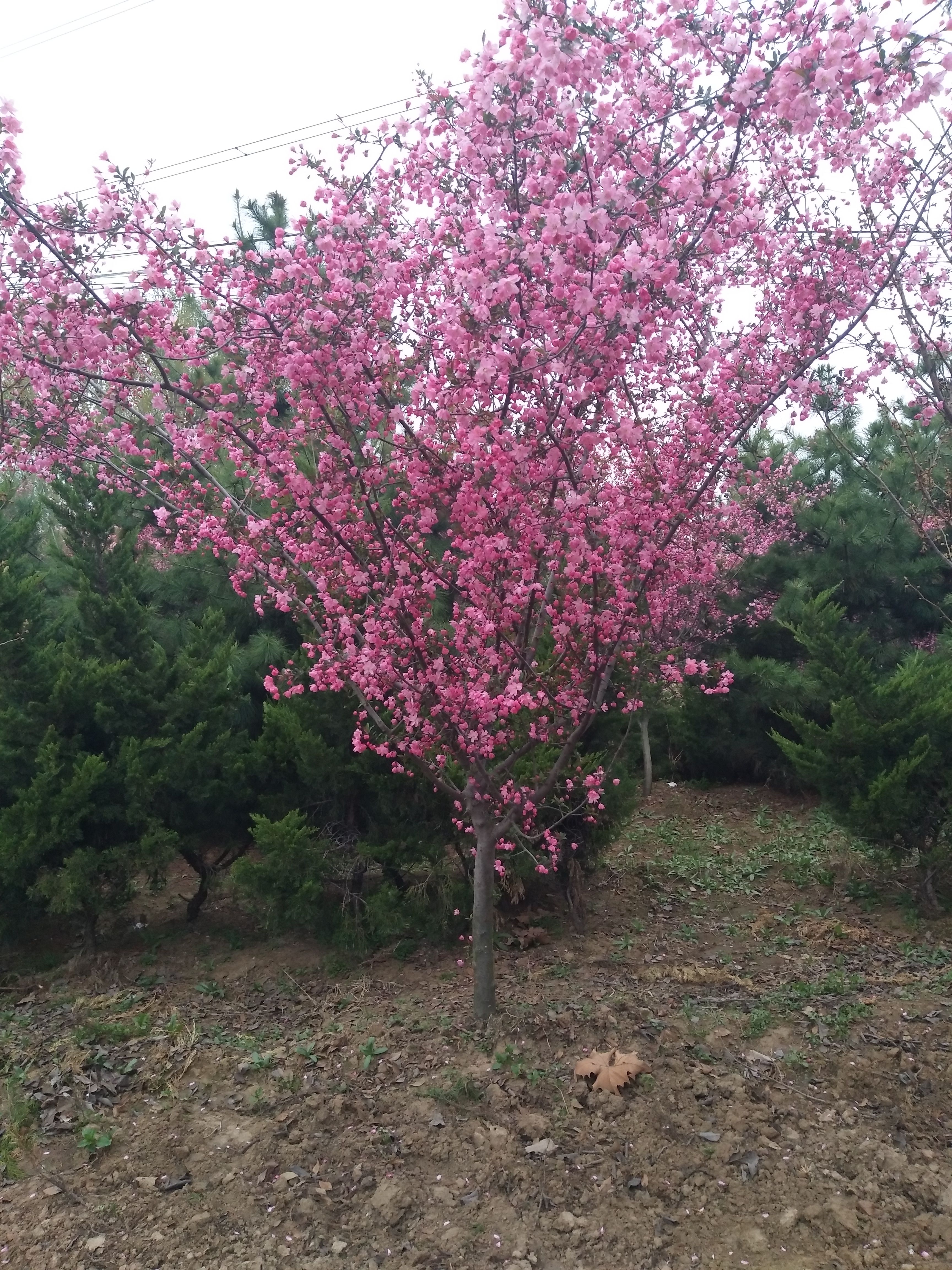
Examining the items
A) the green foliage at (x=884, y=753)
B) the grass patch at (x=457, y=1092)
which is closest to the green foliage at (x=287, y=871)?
the grass patch at (x=457, y=1092)

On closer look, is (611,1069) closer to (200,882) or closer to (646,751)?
(200,882)

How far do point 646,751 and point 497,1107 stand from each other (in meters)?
5.26

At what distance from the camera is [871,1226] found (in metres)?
2.48

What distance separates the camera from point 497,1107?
3.06 meters

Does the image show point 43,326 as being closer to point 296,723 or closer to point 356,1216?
point 296,723

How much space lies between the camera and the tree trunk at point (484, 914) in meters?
3.52

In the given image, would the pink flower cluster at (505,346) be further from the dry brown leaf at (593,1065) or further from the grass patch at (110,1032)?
the grass patch at (110,1032)

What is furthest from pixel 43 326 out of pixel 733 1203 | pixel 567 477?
pixel 733 1203

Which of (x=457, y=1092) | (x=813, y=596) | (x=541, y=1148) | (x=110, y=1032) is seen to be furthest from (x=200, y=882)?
(x=813, y=596)

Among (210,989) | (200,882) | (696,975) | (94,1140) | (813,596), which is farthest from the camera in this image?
(813,596)

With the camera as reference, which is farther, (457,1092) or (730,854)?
(730,854)

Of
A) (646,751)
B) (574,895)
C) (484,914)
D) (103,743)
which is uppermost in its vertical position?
(103,743)

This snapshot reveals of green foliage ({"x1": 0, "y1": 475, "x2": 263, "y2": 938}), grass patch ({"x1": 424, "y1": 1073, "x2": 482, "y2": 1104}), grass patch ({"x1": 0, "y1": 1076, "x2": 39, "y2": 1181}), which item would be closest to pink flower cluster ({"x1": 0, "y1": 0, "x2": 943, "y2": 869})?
grass patch ({"x1": 424, "y1": 1073, "x2": 482, "y2": 1104})

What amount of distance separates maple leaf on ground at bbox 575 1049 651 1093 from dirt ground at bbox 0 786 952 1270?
0.13 feet
